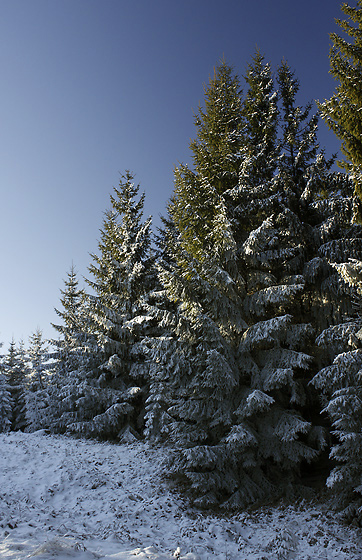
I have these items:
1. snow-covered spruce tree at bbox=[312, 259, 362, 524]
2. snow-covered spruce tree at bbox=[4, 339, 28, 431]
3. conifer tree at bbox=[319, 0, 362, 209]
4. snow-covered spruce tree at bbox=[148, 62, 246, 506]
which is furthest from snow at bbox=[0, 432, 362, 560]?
snow-covered spruce tree at bbox=[4, 339, 28, 431]

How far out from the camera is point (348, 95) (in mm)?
10008

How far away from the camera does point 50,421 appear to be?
1969cm

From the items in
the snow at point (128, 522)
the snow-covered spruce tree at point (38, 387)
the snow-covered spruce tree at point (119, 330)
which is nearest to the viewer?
the snow at point (128, 522)

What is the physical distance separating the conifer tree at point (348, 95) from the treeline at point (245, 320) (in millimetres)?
80

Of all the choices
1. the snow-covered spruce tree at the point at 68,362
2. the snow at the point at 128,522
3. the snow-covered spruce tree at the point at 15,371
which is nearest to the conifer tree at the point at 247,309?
the snow at the point at 128,522

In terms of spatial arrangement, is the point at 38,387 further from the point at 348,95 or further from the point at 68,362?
the point at 348,95

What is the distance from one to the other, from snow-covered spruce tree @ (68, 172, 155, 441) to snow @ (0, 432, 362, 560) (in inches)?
135

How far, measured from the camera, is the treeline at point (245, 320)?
365 inches

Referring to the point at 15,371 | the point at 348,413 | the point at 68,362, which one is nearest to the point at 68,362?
the point at 68,362

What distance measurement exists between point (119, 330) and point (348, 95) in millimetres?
13655

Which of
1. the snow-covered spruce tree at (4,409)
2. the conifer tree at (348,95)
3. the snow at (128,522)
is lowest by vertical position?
the snow at (128,522)

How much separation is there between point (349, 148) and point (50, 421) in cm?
2065

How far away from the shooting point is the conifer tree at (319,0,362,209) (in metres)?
9.73

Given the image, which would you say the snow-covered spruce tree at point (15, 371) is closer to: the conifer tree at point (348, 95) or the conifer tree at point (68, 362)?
the conifer tree at point (68, 362)
